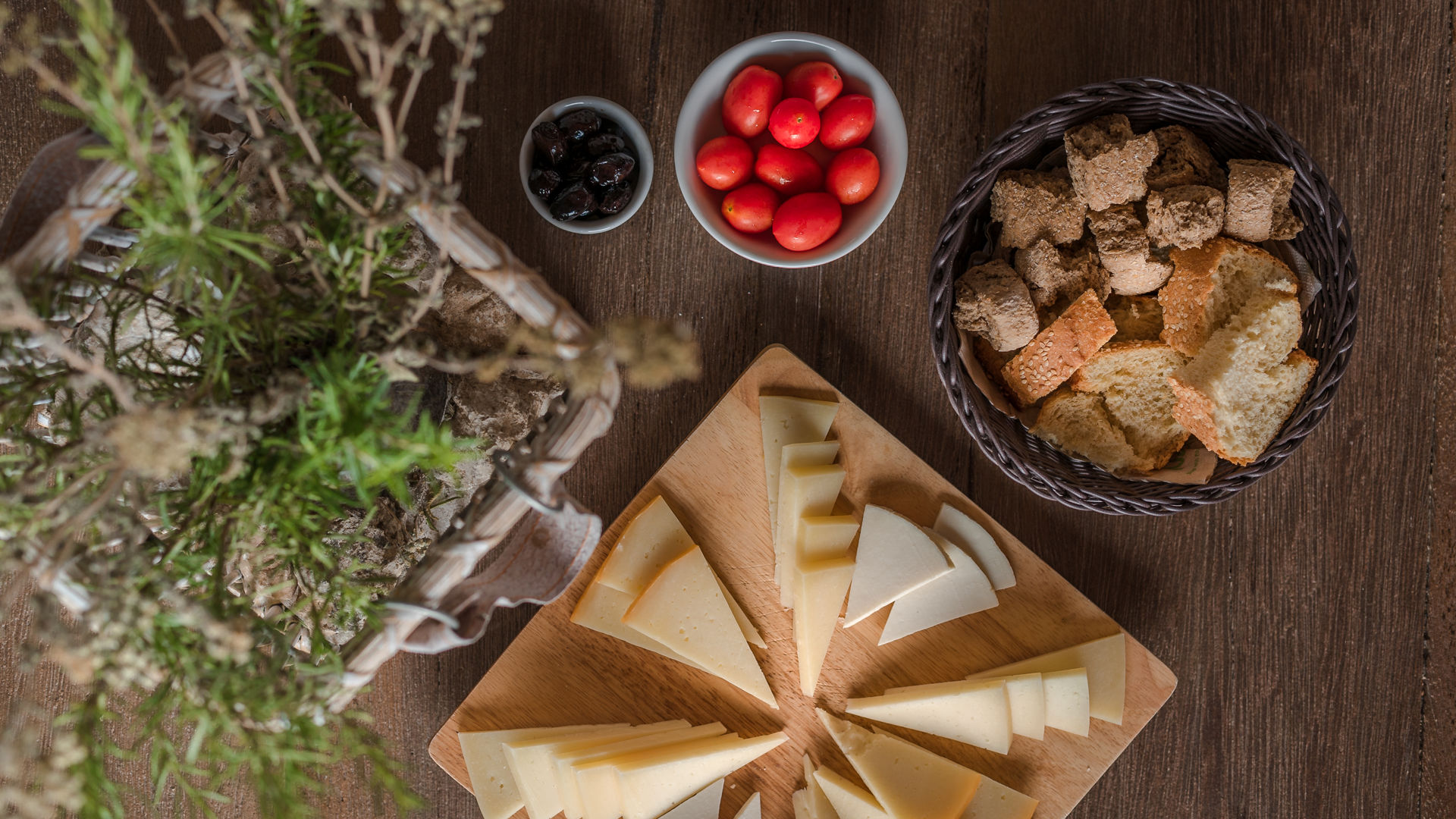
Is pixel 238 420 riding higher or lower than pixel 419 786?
higher

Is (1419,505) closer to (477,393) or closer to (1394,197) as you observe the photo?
(1394,197)

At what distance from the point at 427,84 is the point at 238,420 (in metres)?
0.85

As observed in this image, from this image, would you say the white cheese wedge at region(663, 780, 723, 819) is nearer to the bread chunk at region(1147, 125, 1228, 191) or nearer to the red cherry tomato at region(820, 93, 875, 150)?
the red cherry tomato at region(820, 93, 875, 150)

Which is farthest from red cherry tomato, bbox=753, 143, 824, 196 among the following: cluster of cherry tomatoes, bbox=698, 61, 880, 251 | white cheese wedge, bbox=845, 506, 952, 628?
white cheese wedge, bbox=845, 506, 952, 628

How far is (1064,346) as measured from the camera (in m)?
1.17

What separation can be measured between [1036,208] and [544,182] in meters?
0.69

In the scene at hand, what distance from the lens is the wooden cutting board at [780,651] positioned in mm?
1337

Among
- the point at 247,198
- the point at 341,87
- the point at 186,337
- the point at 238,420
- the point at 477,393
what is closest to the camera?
the point at 238,420

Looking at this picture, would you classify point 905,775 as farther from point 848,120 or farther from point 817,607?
point 848,120

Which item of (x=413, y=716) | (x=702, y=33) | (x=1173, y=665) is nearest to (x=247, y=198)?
(x=702, y=33)

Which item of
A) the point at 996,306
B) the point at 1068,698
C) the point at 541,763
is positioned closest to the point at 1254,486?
the point at 1068,698

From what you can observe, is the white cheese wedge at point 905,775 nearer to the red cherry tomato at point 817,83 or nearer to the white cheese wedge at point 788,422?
the white cheese wedge at point 788,422

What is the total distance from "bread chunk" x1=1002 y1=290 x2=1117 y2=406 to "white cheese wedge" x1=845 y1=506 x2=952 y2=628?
10.9 inches

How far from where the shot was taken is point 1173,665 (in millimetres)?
1395
